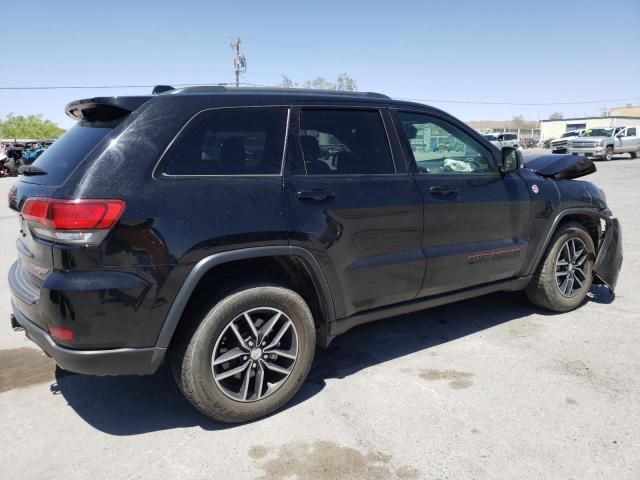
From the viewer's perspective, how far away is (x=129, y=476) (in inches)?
98.5

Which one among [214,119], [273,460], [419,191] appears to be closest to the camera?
[273,460]

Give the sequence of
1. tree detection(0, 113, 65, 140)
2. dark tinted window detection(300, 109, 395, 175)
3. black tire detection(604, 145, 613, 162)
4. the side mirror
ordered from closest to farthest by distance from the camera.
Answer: dark tinted window detection(300, 109, 395, 175) < the side mirror < black tire detection(604, 145, 613, 162) < tree detection(0, 113, 65, 140)

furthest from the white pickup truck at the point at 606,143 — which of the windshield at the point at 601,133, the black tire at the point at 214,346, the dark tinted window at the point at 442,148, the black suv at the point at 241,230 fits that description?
the black tire at the point at 214,346

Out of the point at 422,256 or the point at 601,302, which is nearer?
the point at 422,256

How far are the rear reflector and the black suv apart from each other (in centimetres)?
2

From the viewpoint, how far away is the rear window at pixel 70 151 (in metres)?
2.64

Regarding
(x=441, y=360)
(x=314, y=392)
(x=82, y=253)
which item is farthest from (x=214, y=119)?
(x=441, y=360)

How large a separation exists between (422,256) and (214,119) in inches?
65.6

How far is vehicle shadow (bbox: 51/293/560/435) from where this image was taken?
3051mm

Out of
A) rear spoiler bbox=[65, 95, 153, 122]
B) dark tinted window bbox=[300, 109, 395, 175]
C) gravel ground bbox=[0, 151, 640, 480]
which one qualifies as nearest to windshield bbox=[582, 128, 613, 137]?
gravel ground bbox=[0, 151, 640, 480]

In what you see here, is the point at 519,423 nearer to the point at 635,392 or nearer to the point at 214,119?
the point at 635,392

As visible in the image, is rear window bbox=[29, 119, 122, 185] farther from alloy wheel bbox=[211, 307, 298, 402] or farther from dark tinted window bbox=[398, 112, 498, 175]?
dark tinted window bbox=[398, 112, 498, 175]

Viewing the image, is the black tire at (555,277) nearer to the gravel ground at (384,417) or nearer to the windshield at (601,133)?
the gravel ground at (384,417)

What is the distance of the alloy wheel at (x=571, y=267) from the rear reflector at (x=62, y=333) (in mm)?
3901
